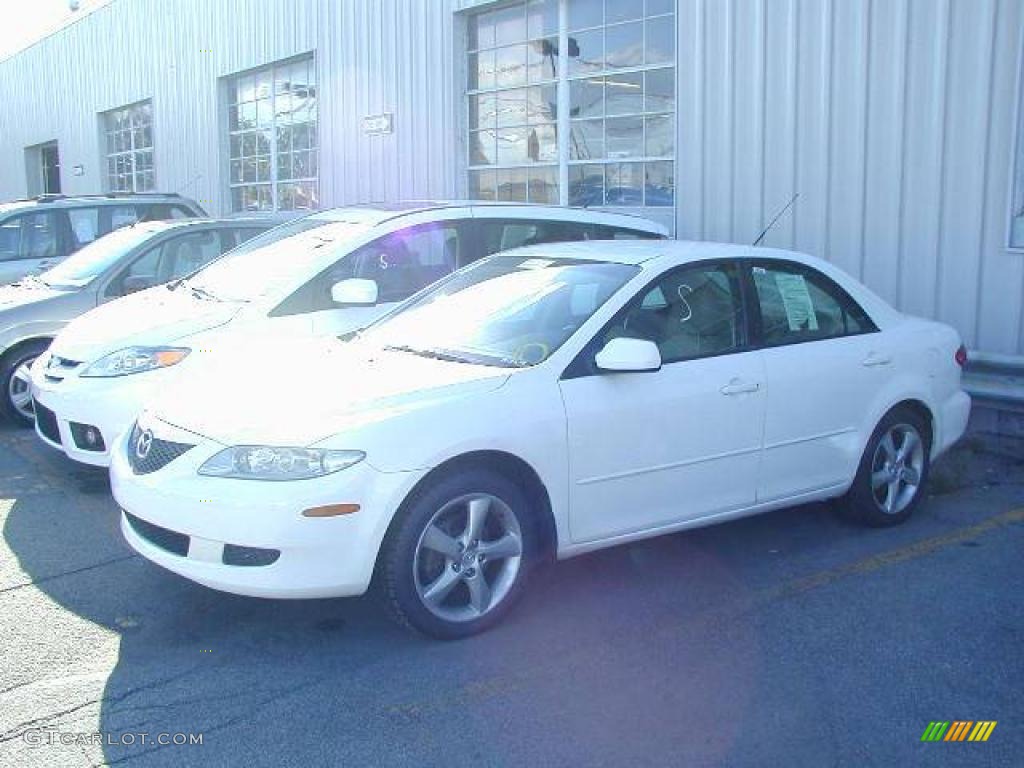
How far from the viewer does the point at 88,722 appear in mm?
3902

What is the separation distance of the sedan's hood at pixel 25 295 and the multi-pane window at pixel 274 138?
657 centimetres

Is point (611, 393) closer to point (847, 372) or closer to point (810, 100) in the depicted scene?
point (847, 372)

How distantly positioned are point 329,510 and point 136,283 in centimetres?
525

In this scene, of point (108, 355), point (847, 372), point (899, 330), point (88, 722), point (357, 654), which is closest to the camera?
point (88, 722)

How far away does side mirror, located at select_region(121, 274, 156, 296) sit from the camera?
28.8 feet

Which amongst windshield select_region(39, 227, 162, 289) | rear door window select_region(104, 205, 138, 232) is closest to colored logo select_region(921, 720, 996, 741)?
windshield select_region(39, 227, 162, 289)

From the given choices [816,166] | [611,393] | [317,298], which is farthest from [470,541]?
[816,166]

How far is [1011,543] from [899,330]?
1247 millimetres

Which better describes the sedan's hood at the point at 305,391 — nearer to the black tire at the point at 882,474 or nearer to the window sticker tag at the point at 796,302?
the window sticker tag at the point at 796,302

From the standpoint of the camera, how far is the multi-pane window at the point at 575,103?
34.3 feet

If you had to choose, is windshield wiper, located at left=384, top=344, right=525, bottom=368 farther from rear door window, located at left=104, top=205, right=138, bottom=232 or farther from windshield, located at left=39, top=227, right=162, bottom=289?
rear door window, located at left=104, top=205, right=138, bottom=232

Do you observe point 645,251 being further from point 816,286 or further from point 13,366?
point 13,366

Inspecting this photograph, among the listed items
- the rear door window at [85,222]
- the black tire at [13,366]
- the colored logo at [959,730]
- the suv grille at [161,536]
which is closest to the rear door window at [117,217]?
the rear door window at [85,222]

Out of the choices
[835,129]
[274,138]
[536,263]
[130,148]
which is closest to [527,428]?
[536,263]
